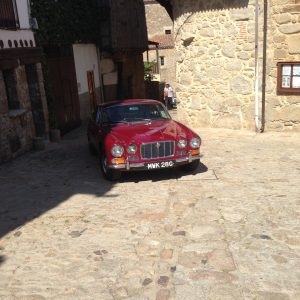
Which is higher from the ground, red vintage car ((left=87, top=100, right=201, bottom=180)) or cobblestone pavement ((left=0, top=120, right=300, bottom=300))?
red vintage car ((left=87, top=100, right=201, bottom=180))

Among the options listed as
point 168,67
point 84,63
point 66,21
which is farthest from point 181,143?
point 168,67

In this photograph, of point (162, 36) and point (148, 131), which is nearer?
point (148, 131)

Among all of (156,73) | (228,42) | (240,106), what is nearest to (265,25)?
(228,42)

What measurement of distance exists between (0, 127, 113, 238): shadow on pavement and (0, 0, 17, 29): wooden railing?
3405 millimetres

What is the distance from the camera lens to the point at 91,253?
16.2 feet

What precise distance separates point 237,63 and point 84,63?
6804mm

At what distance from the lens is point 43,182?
817 cm

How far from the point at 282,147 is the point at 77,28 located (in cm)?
916

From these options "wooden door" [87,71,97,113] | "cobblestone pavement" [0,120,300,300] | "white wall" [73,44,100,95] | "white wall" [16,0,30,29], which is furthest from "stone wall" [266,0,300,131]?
"wooden door" [87,71,97,113]

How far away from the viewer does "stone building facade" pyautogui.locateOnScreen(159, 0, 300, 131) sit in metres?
11.7

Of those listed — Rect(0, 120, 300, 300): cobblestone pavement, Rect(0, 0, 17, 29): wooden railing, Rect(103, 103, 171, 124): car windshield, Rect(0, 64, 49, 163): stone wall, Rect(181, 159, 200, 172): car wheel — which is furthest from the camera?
Rect(0, 0, 17, 29): wooden railing

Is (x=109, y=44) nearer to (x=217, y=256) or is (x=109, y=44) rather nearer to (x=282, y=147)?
(x=282, y=147)

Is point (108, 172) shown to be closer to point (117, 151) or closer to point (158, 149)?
point (117, 151)

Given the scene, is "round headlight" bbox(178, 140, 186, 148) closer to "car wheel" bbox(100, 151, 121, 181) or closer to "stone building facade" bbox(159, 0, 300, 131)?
"car wheel" bbox(100, 151, 121, 181)
